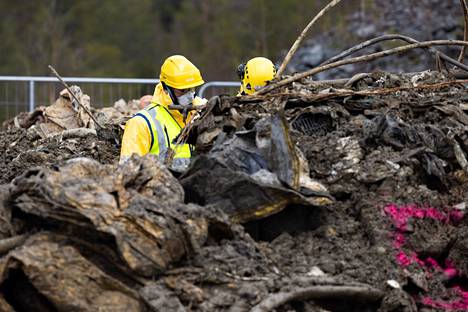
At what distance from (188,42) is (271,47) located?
7.34 m

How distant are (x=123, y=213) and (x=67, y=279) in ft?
1.52

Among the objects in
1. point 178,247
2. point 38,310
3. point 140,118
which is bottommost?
point 38,310

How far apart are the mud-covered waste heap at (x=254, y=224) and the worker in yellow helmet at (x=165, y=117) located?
24.3 inches

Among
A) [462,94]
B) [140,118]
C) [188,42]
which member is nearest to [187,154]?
[140,118]

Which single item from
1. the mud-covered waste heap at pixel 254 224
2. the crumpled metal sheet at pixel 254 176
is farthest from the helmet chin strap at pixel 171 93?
the crumpled metal sheet at pixel 254 176

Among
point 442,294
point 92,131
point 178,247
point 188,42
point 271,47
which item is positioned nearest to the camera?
point 178,247

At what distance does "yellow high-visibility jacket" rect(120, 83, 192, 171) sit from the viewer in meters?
7.66

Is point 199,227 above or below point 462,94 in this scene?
below

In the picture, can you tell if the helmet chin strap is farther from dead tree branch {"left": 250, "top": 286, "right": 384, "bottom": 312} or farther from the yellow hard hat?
dead tree branch {"left": 250, "top": 286, "right": 384, "bottom": 312}

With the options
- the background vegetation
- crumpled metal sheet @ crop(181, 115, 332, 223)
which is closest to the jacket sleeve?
crumpled metal sheet @ crop(181, 115, 332, 223)

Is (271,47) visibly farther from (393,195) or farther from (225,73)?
(393,195)

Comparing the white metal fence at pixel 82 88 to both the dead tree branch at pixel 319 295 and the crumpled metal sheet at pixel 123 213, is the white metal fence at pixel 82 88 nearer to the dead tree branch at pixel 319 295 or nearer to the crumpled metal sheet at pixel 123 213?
the crumpled metal sheet at pixel 123 213

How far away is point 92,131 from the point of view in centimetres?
1031

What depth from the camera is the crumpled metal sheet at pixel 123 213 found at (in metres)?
5.75
